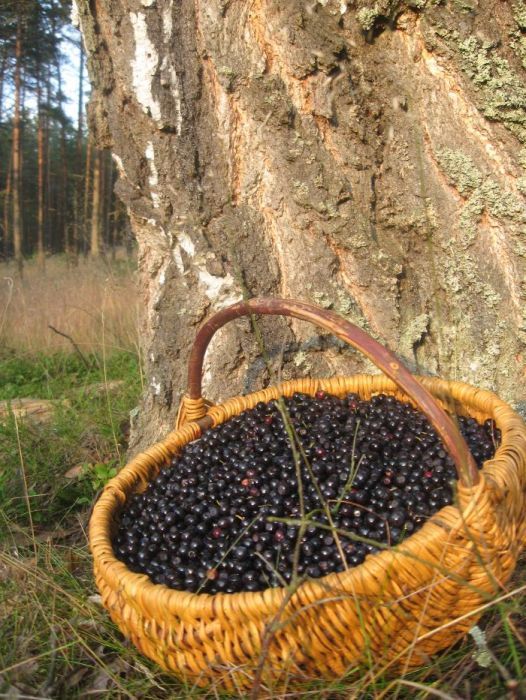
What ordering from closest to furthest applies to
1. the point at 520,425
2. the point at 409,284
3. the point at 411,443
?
the point at 520,425 → the point at 411,443 → the point at 409,284

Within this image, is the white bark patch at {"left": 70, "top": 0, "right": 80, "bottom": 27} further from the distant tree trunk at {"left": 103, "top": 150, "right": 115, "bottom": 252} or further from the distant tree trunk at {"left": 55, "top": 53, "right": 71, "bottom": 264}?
the distant tree trunk at {"left": 103, "top": 150, "right": 115, "bottom": 252}

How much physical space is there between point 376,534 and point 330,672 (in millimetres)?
267

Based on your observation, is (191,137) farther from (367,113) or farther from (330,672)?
(330,672)

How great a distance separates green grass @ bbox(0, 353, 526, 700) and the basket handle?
255 millimetres

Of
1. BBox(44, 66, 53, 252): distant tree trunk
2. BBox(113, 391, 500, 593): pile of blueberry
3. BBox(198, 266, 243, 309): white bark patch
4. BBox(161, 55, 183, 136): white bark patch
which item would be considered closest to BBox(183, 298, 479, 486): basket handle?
BBox(113, 391, 500, 593): pile of blueberry

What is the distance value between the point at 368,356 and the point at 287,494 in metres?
0.39

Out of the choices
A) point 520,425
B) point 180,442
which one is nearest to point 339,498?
point 520,425

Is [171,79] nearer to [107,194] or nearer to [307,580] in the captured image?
[307,580]

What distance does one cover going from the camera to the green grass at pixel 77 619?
1021 millimetres

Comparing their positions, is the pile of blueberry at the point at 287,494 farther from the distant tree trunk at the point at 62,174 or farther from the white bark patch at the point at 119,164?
the distant tree trunk at the point at 62,174

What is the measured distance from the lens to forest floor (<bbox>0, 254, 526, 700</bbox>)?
40.4 inches

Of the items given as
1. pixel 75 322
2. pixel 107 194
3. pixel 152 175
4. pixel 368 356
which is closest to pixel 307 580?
pixel 368 356

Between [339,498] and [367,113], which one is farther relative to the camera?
[367,113]

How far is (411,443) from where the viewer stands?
1.42 m
